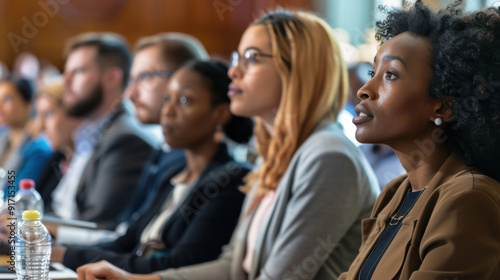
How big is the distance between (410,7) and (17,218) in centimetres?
164

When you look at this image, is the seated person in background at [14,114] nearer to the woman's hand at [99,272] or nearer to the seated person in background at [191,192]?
the seated person in background at [191,192]

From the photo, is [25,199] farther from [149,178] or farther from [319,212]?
[319,212]

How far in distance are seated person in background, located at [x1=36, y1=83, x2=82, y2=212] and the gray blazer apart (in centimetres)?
210

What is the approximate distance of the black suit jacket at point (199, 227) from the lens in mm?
2408

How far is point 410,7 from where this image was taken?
1.60 m

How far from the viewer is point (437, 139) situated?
1465mm

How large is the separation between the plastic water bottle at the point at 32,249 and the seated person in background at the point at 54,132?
6.35 ft

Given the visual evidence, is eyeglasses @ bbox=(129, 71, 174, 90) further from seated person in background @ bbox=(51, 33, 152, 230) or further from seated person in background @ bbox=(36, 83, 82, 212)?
seated person in background @ bbox=(36, 83, 82, 212)

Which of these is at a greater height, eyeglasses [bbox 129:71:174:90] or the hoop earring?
the hoop earring

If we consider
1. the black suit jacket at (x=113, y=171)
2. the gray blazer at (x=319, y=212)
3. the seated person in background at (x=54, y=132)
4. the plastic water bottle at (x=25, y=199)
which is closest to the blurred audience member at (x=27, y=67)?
the seated person in background at (x=54, y=132)

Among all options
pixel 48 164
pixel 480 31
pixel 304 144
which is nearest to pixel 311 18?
pixel 304 144

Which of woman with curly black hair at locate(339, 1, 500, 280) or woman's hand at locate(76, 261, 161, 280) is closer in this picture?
woman with curly black hair at locate(339, 1, 500, 280)

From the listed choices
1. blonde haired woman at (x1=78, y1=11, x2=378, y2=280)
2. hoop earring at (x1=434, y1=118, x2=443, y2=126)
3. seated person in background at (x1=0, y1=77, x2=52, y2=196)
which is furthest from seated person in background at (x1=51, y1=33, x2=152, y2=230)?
hoop earring at (x1=434, y1=118, x2=443, y2=126)

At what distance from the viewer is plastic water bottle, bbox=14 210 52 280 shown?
184 centimetres
